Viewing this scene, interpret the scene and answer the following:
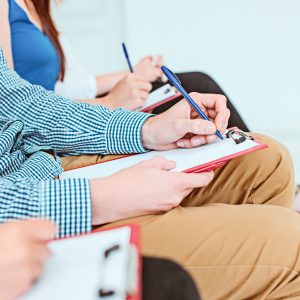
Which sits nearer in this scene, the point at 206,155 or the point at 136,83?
the point at 206,155

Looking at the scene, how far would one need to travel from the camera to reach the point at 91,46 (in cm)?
214

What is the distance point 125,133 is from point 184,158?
132mm

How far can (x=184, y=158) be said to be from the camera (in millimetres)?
681

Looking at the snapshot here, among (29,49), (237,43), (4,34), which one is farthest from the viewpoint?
(237,43)

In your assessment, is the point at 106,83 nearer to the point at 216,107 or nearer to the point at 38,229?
the point at 216,107

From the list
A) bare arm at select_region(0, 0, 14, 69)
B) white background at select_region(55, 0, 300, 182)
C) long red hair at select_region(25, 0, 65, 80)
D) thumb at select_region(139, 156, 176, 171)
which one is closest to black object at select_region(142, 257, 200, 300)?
thumb at select_region(139, 156, 176, 171)

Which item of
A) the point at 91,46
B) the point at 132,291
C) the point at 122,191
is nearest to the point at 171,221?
the point at 122,191

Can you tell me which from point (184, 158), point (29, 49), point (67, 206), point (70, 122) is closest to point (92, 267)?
point (67, 206)

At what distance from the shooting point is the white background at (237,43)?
1.76m

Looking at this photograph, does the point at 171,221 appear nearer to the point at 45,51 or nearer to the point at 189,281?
the point at 189,281

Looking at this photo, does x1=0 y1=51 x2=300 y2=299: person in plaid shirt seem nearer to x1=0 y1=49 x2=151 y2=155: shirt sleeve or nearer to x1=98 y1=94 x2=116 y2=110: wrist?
x1=0 y1=49 x2=151 y2=155: shirt sleeve

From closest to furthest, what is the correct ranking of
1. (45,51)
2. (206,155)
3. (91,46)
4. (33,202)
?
1. (33,202)
2. (206,155)
3. (45,51)
4. (91,46)

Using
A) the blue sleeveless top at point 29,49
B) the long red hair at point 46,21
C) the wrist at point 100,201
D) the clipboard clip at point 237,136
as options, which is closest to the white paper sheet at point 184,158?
the clipboard clip at point 237,136

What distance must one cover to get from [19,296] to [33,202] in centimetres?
17
